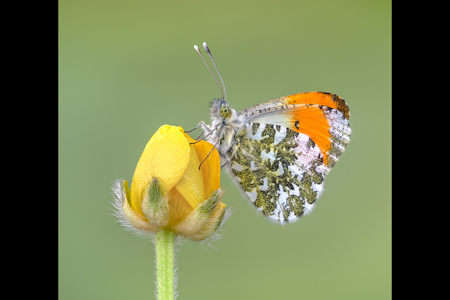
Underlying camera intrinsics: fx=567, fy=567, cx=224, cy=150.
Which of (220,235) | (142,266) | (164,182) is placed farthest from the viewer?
(142,266)

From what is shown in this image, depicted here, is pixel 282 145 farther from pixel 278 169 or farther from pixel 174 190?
pixel 174 190

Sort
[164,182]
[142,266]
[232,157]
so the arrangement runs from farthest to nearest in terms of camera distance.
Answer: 1. [142,266]
2. [232,157]
3. [164,182]

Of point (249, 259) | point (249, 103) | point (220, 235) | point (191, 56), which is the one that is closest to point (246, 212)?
point (249, 259)

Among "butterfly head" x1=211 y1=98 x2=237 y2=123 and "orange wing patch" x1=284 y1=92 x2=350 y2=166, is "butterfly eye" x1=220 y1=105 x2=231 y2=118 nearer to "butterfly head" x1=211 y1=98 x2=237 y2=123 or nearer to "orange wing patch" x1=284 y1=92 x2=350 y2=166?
"butterfly head" x1=211 y1=98 x2=237 y2=123

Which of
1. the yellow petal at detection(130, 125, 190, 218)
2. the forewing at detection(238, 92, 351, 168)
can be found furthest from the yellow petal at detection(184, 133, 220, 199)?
the forewing at detection(238, 92, 351, 168)

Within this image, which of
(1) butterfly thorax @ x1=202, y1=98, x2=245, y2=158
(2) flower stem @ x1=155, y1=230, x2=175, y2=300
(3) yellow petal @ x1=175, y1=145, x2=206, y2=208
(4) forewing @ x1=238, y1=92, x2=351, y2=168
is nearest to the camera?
(2) flower stem @ x1=155, y1=230, x2=175, y2=300
